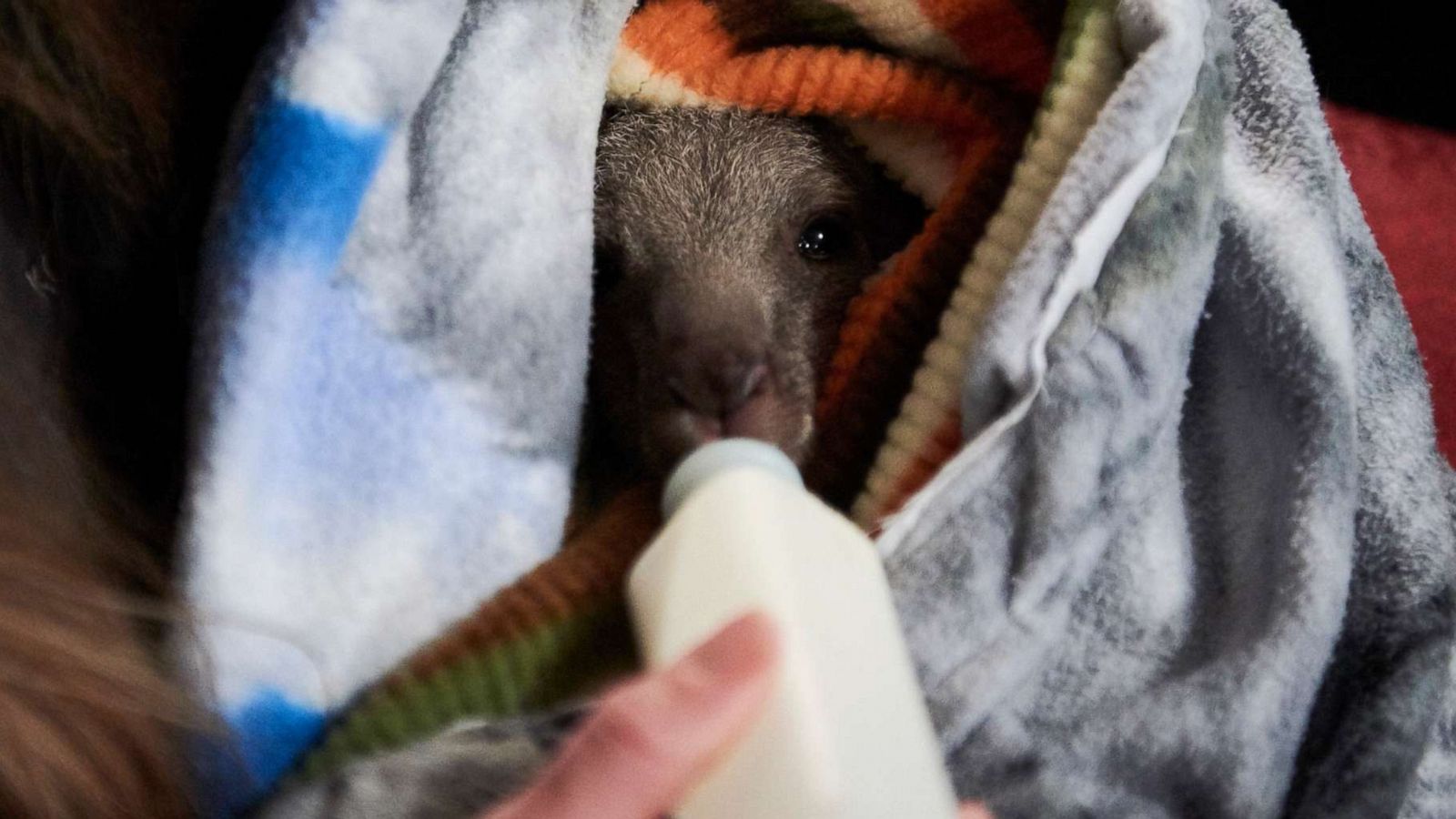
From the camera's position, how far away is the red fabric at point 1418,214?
1.22 metres

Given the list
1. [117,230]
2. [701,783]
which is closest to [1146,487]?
[701,783]

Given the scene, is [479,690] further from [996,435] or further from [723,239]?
[723,239]

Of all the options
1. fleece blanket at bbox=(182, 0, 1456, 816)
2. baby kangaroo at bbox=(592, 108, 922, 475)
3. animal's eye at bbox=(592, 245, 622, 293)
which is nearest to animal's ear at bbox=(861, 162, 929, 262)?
baby kangaroo at bbox=(592, 108, 922, 475)

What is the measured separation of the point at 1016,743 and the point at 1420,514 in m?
0.35

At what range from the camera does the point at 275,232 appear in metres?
0.62

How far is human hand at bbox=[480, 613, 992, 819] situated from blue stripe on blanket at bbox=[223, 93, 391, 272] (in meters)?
0.34

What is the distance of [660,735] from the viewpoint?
425 millimetres

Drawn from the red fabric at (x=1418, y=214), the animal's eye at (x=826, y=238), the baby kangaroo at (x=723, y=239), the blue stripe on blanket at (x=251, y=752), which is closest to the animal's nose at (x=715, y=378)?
the baby kangaroo at (x=723, y=239)

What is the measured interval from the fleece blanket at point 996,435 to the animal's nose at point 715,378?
0.15 meters

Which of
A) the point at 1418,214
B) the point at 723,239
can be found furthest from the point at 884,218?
the point at 1418,214

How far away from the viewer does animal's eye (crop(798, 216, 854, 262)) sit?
1168 mm

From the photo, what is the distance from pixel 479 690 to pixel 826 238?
2.26 feet

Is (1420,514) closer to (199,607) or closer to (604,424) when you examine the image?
(604,424)

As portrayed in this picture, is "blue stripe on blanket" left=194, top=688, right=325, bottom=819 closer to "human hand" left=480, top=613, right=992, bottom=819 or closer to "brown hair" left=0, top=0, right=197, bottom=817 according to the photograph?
"brown hair" left=0, top=0, right=197, bottom=817
